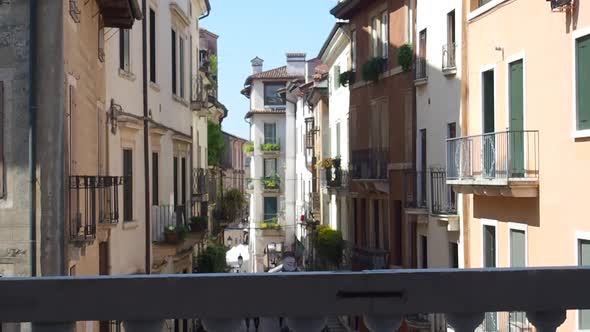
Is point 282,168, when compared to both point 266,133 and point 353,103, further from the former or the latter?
point 353,103

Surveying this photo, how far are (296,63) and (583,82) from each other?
195 ft

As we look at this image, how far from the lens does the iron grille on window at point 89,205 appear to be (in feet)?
41.3

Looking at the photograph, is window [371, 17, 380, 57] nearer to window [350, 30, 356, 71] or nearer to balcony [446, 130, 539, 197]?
window [350, 30, 356, 71]

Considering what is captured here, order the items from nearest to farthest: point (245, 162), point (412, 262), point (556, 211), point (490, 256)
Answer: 1. point (556, 211)
2. point (490, 256)
3. point (412, 262)
4. point (245, 162)

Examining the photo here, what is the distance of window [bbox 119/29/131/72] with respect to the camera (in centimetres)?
1831

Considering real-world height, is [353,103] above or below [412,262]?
above

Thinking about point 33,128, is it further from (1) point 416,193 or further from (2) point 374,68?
(2) point 374,68

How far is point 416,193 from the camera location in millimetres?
24625

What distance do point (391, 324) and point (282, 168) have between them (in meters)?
67.0

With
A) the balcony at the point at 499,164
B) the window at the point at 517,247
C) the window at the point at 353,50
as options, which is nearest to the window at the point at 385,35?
the window at the point at 353,50

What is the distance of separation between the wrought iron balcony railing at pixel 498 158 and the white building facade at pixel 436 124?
265cm

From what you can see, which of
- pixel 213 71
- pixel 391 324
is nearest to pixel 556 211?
pixel 391 324

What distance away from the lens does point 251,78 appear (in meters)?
71.3

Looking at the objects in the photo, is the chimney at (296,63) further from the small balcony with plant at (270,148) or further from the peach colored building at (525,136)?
the peach colored building at (525,136)
